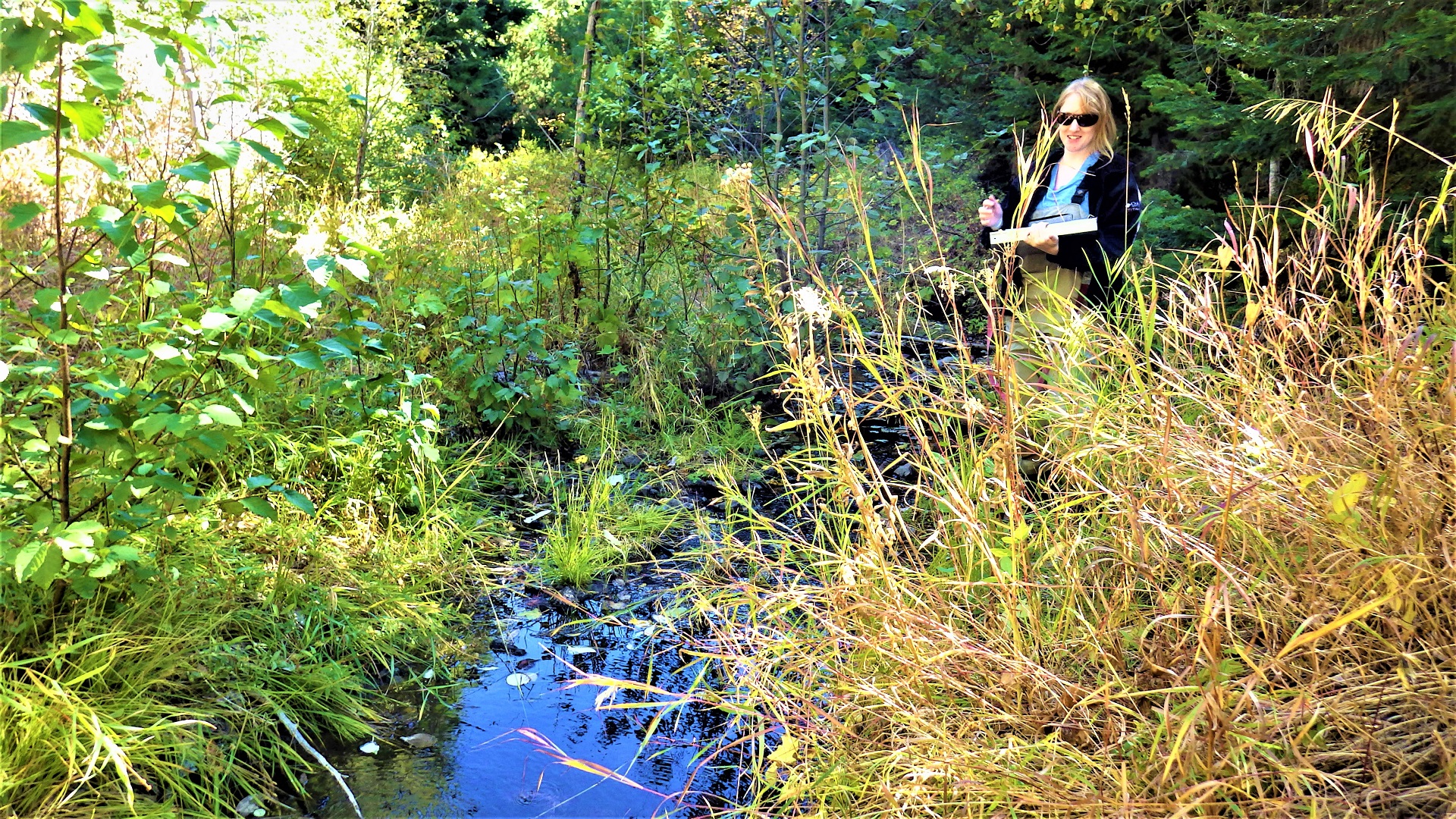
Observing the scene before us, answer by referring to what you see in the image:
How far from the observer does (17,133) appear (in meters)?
1.72

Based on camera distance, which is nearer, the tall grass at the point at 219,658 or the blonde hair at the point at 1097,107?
the tall grass at the point at 219,658

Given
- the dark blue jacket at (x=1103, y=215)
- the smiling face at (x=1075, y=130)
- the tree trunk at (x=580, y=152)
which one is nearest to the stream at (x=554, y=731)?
the dark blue jacket at (x=1103, y=215)

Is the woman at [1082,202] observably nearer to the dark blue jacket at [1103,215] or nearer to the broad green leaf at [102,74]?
the dark blue jacket at [1103,215]

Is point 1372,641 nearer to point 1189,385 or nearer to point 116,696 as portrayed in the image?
point 1189,385

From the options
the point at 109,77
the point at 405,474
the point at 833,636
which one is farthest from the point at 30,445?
the point at 833,636

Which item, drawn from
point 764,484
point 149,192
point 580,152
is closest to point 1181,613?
point 149,192

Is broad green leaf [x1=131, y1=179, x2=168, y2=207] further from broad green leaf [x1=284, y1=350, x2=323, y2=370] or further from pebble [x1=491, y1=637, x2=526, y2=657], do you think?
pebble [x1=491, y1=637, x2=526, y2=657]

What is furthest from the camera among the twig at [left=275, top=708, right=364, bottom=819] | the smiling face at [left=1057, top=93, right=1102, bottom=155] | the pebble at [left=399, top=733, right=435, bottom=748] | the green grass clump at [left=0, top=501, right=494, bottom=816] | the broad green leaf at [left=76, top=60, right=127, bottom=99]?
the smiling face at [left=1057, top=93, right=1102, bottom=155]

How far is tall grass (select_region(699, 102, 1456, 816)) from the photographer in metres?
1.44

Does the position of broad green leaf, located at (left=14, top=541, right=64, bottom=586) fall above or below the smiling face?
below

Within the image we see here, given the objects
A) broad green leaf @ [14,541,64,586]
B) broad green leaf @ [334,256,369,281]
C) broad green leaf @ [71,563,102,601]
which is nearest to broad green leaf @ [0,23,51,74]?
broad green leaf @ [334,256,369,281]

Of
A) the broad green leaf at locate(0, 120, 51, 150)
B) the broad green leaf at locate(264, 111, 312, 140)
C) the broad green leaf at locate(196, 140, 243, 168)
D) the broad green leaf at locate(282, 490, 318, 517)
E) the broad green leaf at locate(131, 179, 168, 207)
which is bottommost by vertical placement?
the broad green leaf at locate(282, 490, 318, 517)

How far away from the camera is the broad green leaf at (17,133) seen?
1677 millimetres

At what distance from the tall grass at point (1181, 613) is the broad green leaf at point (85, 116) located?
1413 mm
